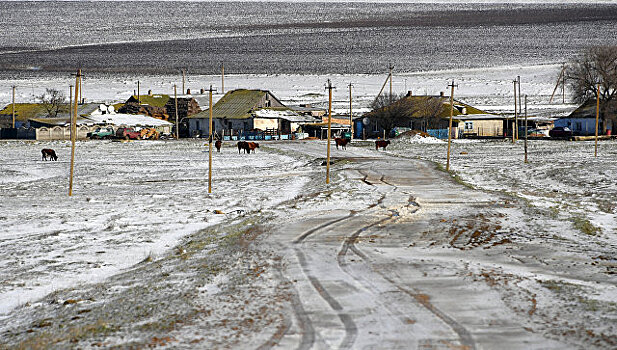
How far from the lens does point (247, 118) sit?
89.9 metres

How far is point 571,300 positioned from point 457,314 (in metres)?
2.21

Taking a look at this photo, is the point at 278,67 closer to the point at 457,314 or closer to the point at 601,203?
the point at 601,203

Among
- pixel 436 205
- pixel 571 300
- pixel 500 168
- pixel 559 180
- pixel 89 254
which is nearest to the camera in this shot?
pixel 571 300

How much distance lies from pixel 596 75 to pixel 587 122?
523 centimetres

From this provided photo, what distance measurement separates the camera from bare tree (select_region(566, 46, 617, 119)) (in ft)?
267

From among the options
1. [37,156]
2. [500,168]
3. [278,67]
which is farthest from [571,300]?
[278,67]

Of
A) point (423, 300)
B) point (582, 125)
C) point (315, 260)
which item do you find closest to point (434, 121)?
point (582, 125)

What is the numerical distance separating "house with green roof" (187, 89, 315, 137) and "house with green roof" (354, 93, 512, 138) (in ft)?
29.3

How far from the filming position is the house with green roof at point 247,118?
3546 inches

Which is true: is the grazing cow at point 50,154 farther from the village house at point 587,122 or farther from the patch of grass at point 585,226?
the village house at point 587,122

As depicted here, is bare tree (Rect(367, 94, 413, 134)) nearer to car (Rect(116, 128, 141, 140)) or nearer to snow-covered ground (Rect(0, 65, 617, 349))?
car (Rect(116, 128, 141, 140))

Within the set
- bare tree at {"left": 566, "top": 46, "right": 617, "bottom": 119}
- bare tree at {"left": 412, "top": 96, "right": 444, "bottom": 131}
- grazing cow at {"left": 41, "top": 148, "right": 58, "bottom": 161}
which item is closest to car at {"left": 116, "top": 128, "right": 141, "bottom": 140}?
grazing cow at {"left": 41, "top": 148, "right": 58, "bottom": 161}

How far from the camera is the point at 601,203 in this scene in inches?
1023

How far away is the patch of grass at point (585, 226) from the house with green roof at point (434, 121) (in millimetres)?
61841
